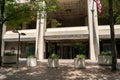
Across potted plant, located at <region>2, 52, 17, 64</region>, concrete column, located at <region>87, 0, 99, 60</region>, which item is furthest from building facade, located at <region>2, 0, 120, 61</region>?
potted plant, located at <region>2, 52, 17, 64</region>

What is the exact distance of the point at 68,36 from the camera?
86.2 ft

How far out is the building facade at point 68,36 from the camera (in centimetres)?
2462

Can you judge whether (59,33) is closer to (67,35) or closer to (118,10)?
(67,35)

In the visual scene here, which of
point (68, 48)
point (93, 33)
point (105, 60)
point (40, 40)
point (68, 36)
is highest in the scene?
point (93, 33)

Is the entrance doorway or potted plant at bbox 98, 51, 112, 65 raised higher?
the entrance doorway

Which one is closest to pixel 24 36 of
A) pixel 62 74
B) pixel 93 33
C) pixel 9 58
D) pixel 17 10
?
pixel 9 58

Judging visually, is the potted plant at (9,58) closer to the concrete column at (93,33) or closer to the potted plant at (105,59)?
the potted plant at (105,59)

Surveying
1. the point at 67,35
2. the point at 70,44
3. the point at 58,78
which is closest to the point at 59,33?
the point at 67,35

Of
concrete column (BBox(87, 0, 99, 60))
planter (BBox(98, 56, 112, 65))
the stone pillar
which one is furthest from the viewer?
the stone pillar

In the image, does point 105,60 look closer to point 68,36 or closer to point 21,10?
point 21,10

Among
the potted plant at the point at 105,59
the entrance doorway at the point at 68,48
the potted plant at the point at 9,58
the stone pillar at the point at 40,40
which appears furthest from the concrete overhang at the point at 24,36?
the potted plant at the point at 105,59

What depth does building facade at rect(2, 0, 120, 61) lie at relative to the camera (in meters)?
24.6

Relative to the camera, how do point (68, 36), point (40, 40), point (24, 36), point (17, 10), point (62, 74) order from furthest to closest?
point (24, 36), point (40, 40), point (68, 36), point (17, 10), point (62, 74)

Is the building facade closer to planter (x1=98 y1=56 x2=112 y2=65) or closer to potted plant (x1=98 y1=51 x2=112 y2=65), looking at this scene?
potted plant (x1=98 y1=51 x2=112 y2=65)
